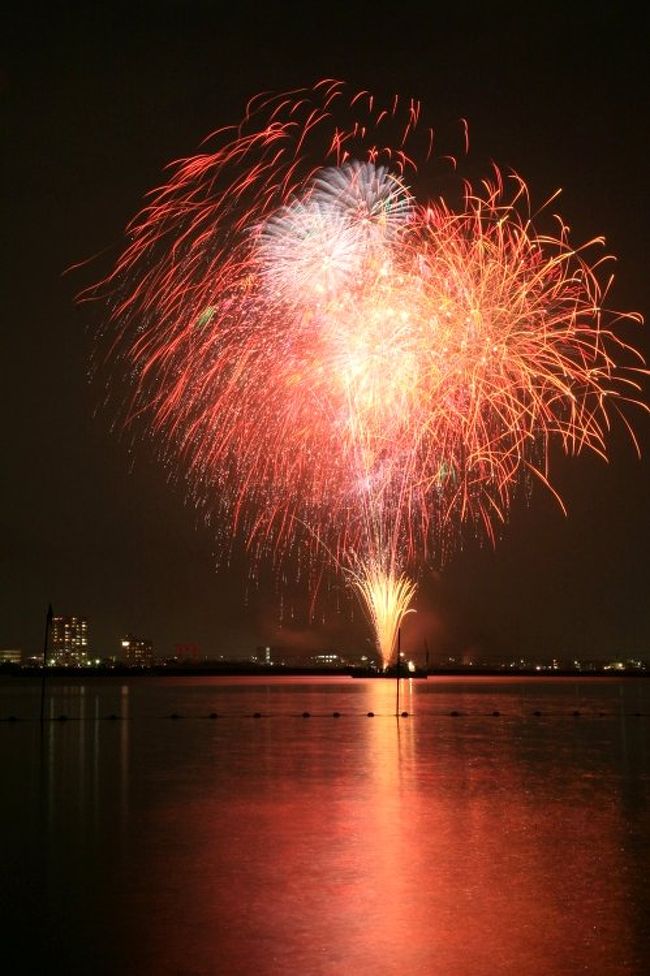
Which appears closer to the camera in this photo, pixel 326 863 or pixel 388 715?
pixel 326 863

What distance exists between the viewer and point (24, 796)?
15.8m

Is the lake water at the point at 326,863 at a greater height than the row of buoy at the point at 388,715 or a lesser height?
greater

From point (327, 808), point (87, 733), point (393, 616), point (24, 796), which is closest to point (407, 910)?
point (327, 808)

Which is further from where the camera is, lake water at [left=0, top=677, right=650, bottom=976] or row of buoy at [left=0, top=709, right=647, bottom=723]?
row of buoy at [left=0, top=709, right=647, bottom=723]

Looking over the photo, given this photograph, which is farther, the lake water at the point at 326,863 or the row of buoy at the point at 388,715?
the row of buoy at the point at 388,715

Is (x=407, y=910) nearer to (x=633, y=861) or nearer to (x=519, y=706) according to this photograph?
(x=633, y=861)

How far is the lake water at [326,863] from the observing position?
24.6ft

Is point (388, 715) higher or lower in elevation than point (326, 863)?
lower

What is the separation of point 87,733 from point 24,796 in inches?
557

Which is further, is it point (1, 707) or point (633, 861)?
point (1, 707)

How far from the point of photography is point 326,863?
10.5 metres

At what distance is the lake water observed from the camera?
7.51 meters

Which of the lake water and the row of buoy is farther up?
the lake water

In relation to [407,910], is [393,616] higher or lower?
higher
